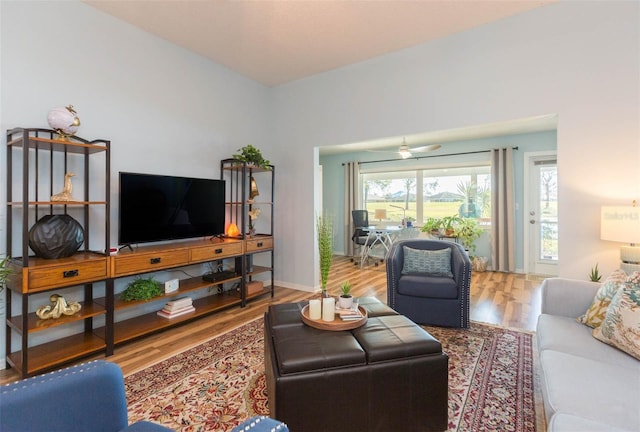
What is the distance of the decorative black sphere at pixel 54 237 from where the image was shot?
7.20ft

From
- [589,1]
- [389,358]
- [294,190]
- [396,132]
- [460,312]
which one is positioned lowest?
[460,312]

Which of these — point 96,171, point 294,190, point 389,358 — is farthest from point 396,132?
point 96,171

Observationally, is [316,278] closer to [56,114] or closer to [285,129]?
[285,129]

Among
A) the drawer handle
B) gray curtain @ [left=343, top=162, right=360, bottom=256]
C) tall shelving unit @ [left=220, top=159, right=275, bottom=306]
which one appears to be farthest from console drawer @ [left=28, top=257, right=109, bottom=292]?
gray curtain @ [left=343, top=162, right=360, bottom=256]

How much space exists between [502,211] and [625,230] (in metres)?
3.43

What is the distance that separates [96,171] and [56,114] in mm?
644

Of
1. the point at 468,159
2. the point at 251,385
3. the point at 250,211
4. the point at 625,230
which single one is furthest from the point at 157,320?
the point at 468,159

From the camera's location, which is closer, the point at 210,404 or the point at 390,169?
the point at 210,404

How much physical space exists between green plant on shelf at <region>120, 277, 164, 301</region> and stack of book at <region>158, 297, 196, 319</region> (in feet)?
0.81

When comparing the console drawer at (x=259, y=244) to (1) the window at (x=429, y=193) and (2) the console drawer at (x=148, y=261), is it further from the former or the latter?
(1) the window at (x=429, y=193)

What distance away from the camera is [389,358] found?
1.58m

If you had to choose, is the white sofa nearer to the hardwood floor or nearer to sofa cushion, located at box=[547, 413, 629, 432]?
sofa cushion, located at box=[547, 413, 629, 432]

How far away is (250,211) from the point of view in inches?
162

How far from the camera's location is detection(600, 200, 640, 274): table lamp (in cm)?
221
